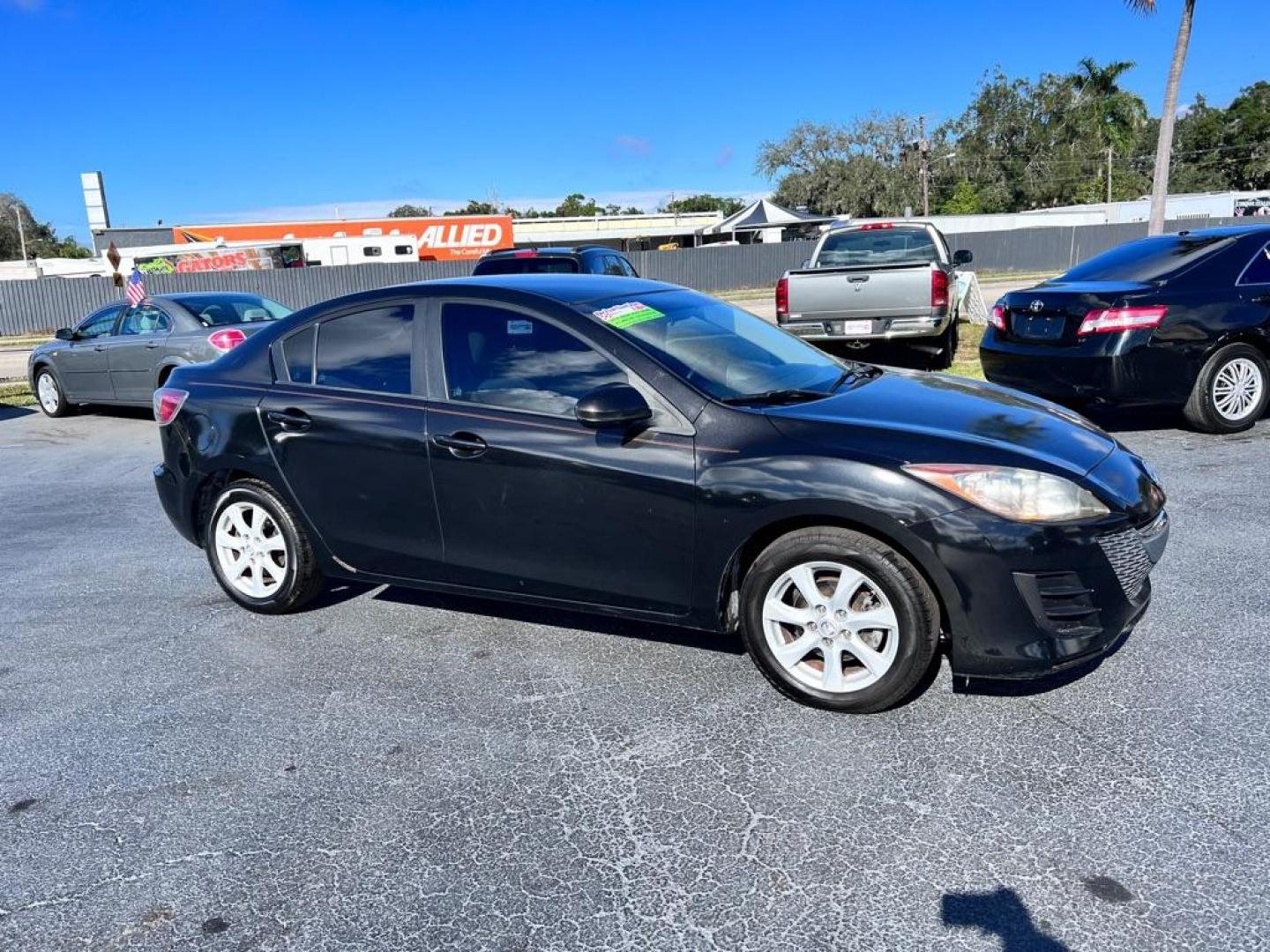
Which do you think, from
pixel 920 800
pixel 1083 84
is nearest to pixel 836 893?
pixel 920 800

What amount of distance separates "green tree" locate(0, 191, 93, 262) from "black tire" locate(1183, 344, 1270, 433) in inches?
3766

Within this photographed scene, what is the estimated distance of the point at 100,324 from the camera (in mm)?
12141

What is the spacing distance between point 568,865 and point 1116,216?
57.2 metres

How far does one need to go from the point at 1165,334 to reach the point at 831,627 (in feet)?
17.1

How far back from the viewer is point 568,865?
2.83 meters

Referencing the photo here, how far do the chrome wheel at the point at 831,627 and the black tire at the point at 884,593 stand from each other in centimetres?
2

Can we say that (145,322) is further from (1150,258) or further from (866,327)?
(1150,258)

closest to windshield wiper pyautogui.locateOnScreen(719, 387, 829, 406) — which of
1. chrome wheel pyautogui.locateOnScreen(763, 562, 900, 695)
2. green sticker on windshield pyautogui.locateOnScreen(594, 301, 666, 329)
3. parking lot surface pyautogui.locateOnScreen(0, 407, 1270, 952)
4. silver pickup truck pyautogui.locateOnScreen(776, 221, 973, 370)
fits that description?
green sticker on windshield pyautogui.locateOnScreen(594, 301, 666, 329)

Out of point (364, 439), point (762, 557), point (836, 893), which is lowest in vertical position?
point (836, 893)

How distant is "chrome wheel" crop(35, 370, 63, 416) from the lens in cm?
1270

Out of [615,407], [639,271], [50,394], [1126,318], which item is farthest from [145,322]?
[639,271]

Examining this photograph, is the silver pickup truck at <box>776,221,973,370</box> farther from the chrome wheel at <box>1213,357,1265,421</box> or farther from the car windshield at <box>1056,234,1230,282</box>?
the chrome wheel at <box>1213,357,1265,421</box>

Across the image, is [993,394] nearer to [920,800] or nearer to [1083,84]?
[920,800]

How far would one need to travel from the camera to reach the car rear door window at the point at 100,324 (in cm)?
1193
